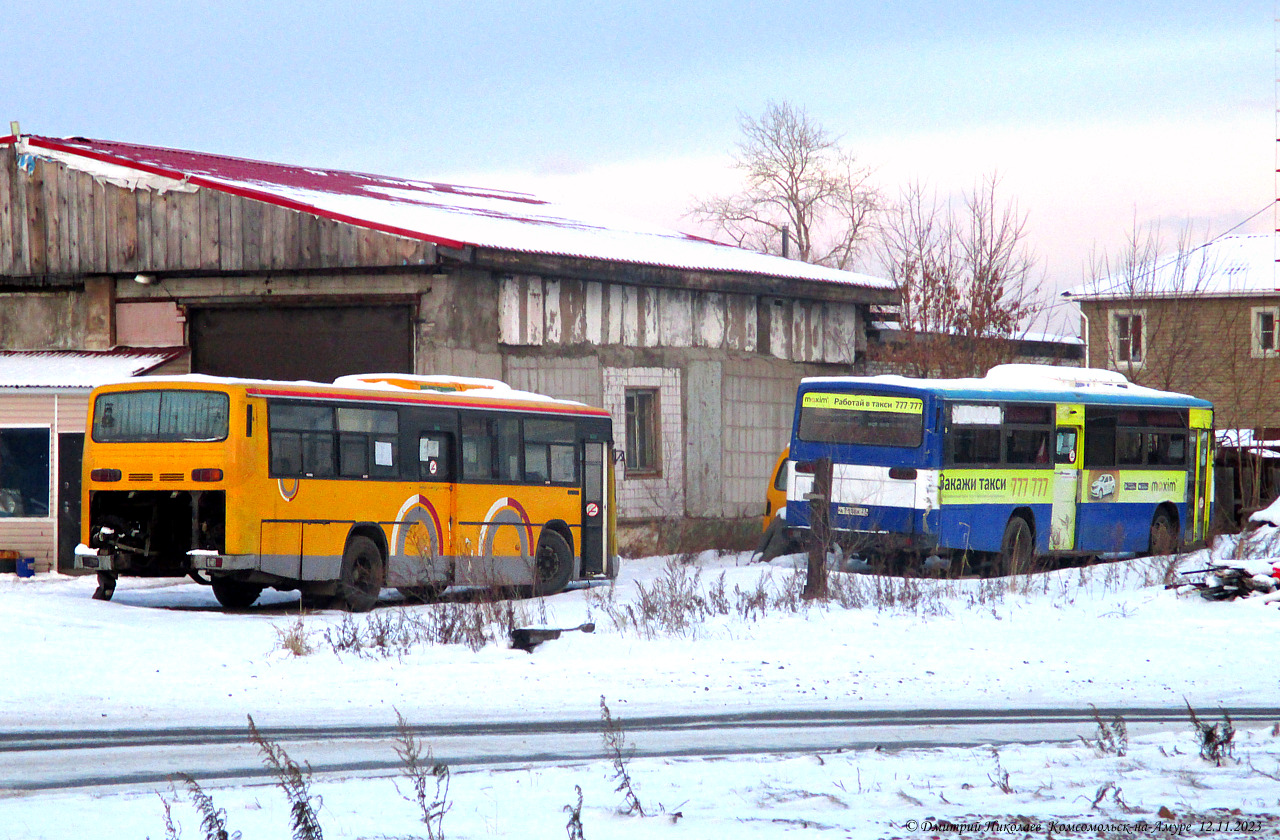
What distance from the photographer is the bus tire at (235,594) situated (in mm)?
20531

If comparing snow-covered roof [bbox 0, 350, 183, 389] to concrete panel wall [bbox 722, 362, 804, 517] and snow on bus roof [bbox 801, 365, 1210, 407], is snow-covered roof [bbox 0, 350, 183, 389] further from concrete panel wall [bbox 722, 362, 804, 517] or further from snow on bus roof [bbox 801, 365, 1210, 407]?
snow on bus roof [bbox 801, 365, 1210, 407]

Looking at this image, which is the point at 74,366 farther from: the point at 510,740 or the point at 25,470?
the point at 510,740

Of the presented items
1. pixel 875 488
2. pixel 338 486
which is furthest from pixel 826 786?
pixel 875 488

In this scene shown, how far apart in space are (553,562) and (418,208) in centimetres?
996

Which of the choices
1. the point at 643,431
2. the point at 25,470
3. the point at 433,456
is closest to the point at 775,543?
the point at 643,431

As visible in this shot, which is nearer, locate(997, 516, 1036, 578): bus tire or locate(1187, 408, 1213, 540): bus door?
locate(997, 516, 1036, 578): bus tire

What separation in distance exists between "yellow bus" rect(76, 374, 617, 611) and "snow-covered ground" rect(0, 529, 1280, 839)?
2.14 ft

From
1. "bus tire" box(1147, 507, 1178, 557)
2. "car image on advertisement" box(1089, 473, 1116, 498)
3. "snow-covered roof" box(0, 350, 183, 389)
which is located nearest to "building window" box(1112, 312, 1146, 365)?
"bus tire" box(1147, 507, 1178, 557)

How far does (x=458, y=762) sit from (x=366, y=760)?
56cm

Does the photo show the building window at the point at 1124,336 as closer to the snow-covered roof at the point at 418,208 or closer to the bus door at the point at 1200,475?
the snow-covered roof at the point at 418,208

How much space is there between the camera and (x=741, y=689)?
1338 cm

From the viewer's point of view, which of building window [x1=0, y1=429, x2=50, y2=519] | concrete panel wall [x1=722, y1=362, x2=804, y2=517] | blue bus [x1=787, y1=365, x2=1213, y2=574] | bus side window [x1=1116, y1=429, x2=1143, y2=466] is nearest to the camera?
blue bus [x1=787, y1=365, x2=1213, y2=574]

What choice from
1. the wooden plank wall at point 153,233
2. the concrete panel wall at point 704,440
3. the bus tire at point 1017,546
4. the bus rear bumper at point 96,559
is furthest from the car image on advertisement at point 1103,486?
the bus rear bumper at point 96,559

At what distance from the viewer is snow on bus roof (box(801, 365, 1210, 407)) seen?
24.1m
